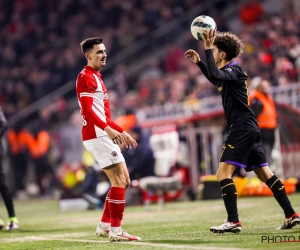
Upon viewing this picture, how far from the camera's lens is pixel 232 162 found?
706 centimetres

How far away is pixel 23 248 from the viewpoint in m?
6.95

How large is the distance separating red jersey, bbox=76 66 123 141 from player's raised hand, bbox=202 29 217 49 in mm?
1210

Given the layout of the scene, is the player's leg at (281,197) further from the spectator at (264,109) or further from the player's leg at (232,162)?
the spectator at (264,109)

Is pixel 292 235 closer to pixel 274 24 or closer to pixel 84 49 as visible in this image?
pixel 84 49

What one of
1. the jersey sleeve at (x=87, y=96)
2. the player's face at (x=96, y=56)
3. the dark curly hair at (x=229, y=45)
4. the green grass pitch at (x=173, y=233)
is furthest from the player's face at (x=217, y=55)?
the green grass pitch at (x=173, y=233)

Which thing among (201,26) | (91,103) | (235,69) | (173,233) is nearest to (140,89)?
(173,233)

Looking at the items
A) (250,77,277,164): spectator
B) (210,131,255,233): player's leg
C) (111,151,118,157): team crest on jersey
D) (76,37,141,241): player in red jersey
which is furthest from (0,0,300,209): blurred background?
(111,151,118,157): team crest on jersey

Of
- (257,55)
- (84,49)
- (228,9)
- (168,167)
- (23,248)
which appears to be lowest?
(23,248)

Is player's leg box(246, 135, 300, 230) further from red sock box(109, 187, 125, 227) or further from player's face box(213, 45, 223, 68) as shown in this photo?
red sock box(109, 187, 125, 227)

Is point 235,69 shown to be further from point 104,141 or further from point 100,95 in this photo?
point 104,141

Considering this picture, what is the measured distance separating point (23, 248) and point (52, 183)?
1684cm

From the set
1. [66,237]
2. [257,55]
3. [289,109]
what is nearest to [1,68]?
[257,55]

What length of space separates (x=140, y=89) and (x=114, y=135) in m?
15.7

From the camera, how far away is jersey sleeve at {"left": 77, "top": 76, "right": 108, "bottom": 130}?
693 cm
